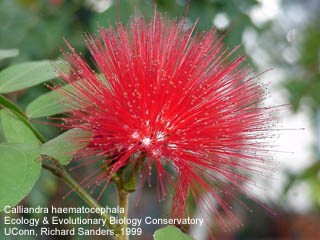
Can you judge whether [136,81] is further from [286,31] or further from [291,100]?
[286,31]

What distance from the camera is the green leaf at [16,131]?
920mm

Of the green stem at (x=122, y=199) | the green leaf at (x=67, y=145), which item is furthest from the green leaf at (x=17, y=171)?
the green stem at (x=122, y=199)

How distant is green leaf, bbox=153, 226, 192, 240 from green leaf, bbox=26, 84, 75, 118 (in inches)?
10.1

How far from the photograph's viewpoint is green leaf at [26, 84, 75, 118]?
0.96 m

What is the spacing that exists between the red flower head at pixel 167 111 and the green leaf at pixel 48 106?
68 millimetres

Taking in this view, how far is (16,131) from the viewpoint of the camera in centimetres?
94

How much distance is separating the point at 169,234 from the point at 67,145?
0.67 feet

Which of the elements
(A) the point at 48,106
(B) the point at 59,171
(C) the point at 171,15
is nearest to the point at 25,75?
(A) the point at 48,106

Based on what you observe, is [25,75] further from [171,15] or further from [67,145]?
[171,15]

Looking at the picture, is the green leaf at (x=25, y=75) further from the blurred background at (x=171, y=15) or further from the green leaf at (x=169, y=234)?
the green leaf at (x=169, y=234)

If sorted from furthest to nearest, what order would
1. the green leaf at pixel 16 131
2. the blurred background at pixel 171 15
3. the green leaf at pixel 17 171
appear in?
the blurred background at pixel 171 15
the green leaf at pixel 16 131
the green leaf at pixel 17 171

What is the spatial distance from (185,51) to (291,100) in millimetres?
1550

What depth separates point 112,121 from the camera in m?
0.87

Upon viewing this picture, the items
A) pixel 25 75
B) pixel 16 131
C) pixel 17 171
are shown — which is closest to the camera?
pixel 17 171
